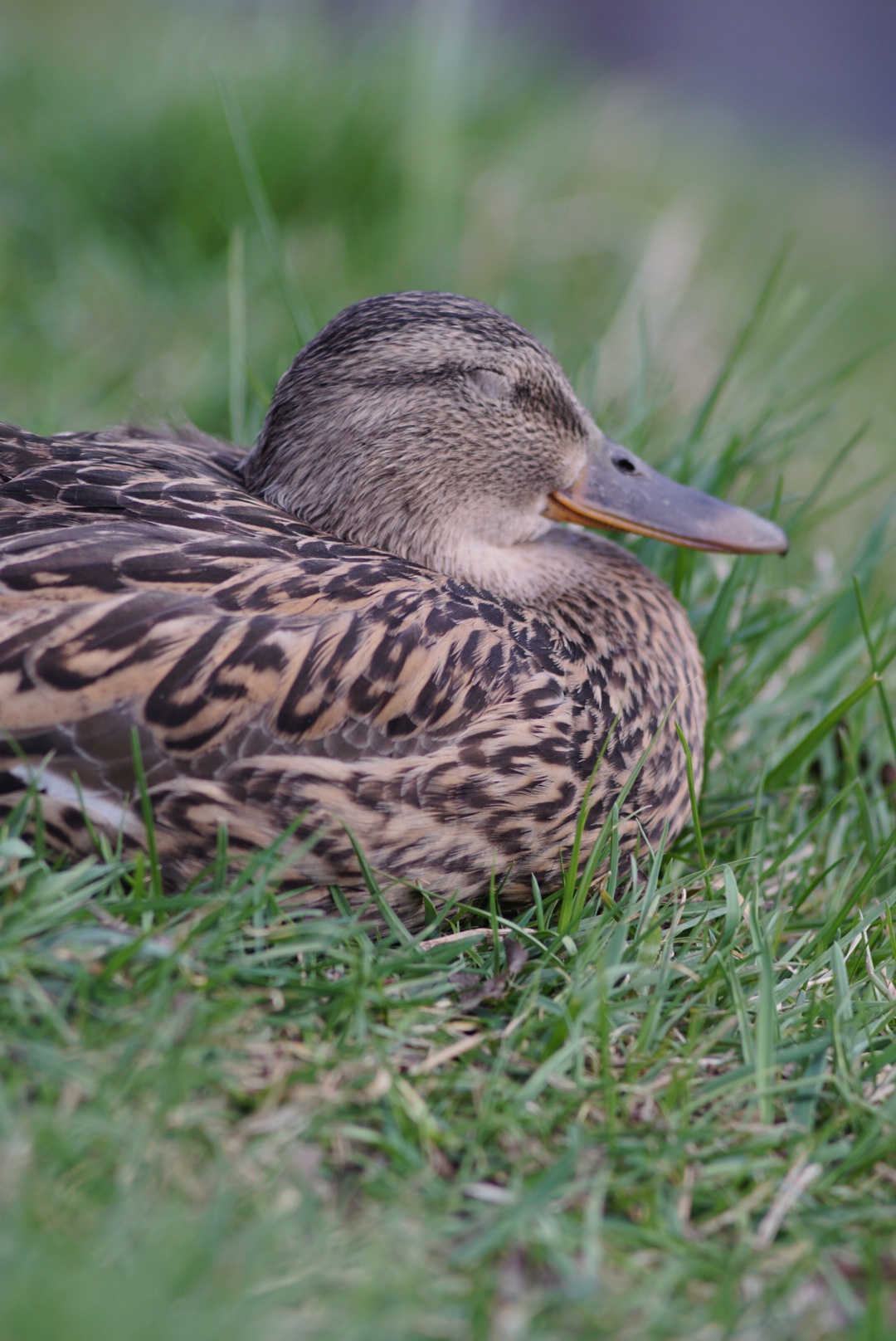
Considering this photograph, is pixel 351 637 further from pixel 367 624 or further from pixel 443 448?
pixel 443 448

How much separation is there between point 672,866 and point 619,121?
233 inches

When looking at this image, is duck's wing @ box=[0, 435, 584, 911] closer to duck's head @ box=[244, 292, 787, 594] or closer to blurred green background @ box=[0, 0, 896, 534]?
duck's head @ box=[244, 292, 787, 594]

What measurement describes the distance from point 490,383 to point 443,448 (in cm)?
18

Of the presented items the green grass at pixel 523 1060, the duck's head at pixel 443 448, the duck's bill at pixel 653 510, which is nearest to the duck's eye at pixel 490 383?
the duck's head at pixel 443 448

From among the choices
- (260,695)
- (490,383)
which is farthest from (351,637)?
(490,383)

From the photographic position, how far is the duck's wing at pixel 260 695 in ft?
6.79

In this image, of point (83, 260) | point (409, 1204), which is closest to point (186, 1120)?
point (409, 1204)

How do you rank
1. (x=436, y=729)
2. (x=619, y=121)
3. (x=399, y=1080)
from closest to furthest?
(x=399, y=1080) → (x=436, y=729) → (x=619, y=121)

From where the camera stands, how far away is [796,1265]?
1.64 m

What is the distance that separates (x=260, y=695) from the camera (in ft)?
7.04

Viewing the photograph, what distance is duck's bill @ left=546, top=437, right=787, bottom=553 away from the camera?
2.85m

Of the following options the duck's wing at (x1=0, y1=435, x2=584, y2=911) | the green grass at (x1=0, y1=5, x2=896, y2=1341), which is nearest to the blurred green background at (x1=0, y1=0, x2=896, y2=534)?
the green grass at (x1=0, y1=5, x2=896, y2=1341)

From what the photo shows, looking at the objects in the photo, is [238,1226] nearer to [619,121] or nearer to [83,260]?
[83,260]

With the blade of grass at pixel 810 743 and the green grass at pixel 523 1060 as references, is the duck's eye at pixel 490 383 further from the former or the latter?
the blade of grass at pixel 810 743
